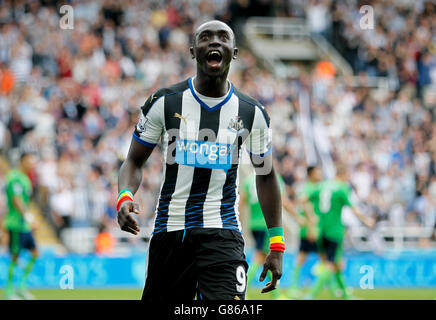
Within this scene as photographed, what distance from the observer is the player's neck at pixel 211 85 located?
5.15 metres

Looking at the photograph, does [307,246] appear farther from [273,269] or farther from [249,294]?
[273,269]

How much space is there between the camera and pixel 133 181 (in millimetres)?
5125

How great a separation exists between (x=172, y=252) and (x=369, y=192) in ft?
45.9

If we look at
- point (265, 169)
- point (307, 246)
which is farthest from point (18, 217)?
point (265, 169)

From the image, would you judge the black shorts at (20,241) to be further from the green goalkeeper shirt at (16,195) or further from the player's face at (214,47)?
the player's face at (214,47)

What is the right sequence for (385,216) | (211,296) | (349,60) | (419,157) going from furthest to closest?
1. (349,60)
2. (419,157)
3. (385,216)
4. (211,296)

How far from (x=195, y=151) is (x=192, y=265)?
748 millimetres

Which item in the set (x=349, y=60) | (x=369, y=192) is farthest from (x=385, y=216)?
(x=349, y=60)

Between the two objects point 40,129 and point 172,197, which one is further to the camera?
point 40,129

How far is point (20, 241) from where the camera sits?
1268 centimetres

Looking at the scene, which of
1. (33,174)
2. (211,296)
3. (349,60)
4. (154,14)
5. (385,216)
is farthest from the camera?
(349,60)

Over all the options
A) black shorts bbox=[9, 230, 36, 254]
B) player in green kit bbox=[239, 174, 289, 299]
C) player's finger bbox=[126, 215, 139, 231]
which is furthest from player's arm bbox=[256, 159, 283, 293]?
black shorts bbox=[9, 230, 36, 254]

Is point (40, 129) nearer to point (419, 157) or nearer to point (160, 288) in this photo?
point (419, 157)

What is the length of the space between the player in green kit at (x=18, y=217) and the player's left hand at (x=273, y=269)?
809 centimetres
